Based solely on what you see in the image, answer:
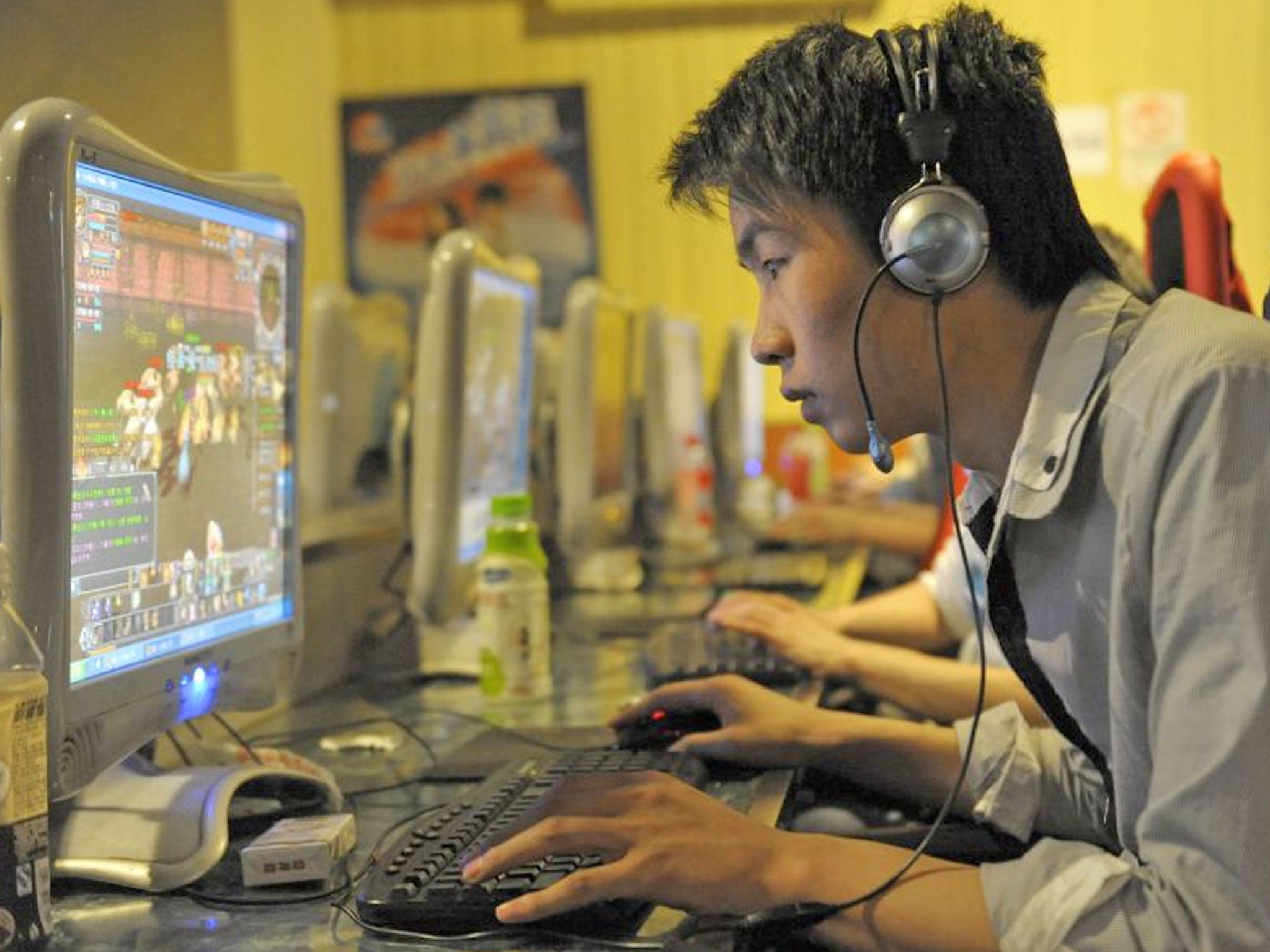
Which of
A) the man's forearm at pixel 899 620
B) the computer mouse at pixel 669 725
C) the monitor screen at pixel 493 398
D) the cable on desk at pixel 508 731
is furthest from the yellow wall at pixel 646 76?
the computer mouse at pixel 669 725

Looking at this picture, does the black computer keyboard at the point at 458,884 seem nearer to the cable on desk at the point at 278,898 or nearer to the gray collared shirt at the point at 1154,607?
the cable on desk at the point at 278,898

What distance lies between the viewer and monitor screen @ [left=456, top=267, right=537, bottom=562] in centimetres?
186

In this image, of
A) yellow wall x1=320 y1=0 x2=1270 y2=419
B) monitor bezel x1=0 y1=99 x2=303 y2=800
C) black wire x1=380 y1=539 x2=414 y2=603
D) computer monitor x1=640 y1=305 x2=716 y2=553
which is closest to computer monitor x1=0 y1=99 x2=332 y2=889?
monitor bezel x1=0 y1=99 x2=303 y2=800

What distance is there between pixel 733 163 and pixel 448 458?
0.75 metres

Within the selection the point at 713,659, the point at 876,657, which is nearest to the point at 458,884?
the point at 713,659

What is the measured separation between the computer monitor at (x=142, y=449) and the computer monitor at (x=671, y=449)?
1836 millimetres

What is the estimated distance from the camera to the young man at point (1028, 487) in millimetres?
847

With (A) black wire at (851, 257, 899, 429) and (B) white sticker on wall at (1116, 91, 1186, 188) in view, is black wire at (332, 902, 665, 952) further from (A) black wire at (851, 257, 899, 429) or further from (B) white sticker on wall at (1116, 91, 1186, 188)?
(B) white sticker on wall at (1116, 91, 1186, 188)

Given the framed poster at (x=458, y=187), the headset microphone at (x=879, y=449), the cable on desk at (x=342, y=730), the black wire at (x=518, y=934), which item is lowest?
the cable on desk at (x=342, y=730)

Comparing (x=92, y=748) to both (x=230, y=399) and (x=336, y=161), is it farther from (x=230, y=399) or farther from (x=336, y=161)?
(x=336, y=161)

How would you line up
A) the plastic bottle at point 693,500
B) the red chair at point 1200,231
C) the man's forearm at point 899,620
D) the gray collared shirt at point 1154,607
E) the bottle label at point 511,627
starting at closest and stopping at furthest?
1. the gray collared shirt at point 1154,607
2. the red chair at point 1200,231
3. the bottle label at point 511,627
4. the man's forearm at point 899,620
5. the plastic bottle at point 693,500

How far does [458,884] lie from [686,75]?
15.5ft

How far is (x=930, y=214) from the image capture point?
969 millimetres

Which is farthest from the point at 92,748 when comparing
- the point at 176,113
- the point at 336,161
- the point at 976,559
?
the point at 336,161
